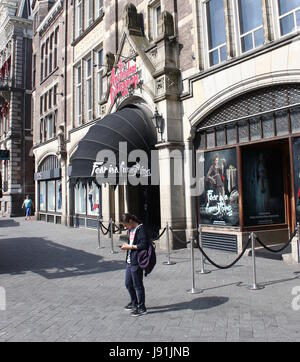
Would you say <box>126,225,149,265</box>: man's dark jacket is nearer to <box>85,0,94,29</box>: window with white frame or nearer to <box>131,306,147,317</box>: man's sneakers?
<box>131,306,147,317</box>: man's sneakers

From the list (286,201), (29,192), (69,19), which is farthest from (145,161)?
(29,192)

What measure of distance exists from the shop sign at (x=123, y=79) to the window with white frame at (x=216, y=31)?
126 inches

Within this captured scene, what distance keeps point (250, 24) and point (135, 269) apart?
8369 mm

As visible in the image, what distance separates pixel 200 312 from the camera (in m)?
5.45

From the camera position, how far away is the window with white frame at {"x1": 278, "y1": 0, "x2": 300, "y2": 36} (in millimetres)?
8789

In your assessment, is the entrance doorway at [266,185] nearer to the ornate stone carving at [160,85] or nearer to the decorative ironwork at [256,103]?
the decorative ironwork at [256,103]

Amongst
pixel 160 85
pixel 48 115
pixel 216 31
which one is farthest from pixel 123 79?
pixel 48 115

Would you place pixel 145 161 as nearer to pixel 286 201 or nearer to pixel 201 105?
pixel 201 105

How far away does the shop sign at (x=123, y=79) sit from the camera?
13578 millimetres

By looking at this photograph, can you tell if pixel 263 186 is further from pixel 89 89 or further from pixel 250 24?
pixel 89 89

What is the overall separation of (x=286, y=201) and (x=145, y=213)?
6197mm

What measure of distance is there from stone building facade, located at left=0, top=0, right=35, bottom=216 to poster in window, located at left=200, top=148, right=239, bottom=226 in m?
25.9

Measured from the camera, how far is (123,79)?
14.3 meters

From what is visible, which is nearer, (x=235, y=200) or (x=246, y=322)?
(x=246, y=322)
